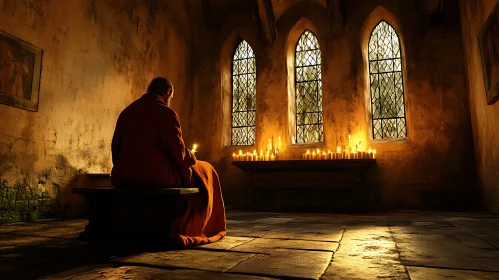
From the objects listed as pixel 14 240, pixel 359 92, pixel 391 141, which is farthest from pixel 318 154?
pixel 14 240

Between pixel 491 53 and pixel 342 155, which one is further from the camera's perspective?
pixel 342 155

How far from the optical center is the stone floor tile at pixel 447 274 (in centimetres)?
168

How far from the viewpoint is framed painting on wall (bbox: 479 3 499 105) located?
4.75 metres

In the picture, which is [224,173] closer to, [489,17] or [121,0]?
[121,0]

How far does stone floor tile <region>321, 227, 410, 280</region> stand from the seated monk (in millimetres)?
1132

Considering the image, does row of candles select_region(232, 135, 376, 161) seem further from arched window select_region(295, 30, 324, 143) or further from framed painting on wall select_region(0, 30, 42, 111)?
framed painting on wall select_region(0, 30, 42, 111)

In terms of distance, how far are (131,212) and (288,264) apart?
154 cm

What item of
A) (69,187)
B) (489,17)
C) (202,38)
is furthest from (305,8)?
(69,187)

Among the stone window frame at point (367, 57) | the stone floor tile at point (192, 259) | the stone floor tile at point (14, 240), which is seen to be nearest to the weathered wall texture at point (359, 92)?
the stone window frame at point (367, 57)

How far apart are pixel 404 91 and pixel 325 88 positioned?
5.69 feet

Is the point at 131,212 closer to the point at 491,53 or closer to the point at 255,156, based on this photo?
the point at 255,156

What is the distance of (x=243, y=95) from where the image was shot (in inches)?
344

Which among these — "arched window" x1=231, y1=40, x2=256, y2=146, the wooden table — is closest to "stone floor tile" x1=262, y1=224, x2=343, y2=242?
the wooden table

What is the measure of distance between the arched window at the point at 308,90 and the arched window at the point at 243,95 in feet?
3.87
